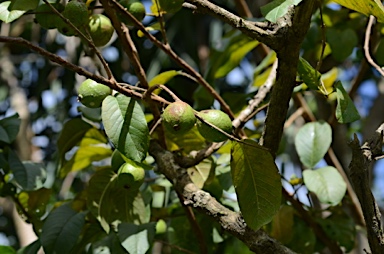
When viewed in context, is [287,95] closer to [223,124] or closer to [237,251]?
[223,124]

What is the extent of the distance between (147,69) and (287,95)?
71.7 inches

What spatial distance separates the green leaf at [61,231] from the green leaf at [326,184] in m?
0.33

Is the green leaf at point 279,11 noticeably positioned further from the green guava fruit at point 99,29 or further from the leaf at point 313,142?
the leaf at point 313,142

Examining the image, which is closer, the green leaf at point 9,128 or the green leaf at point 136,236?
the green leaf at point 136,236

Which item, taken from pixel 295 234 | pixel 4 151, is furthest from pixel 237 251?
pixel 4 151

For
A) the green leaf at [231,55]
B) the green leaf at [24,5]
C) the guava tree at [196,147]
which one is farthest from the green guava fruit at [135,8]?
the green leaf at [231,55]

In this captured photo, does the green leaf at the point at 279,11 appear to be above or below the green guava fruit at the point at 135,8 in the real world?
above

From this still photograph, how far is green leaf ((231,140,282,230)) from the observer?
0.66 metres

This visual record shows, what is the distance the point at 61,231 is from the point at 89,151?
0.18 metres

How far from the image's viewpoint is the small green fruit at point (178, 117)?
583 mm

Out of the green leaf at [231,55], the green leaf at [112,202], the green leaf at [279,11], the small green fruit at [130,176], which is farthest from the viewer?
the green leaf at [231,55]

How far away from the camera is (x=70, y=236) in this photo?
0.81 m

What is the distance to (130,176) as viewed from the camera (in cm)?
70

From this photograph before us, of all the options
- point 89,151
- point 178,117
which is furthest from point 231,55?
point 178,117
